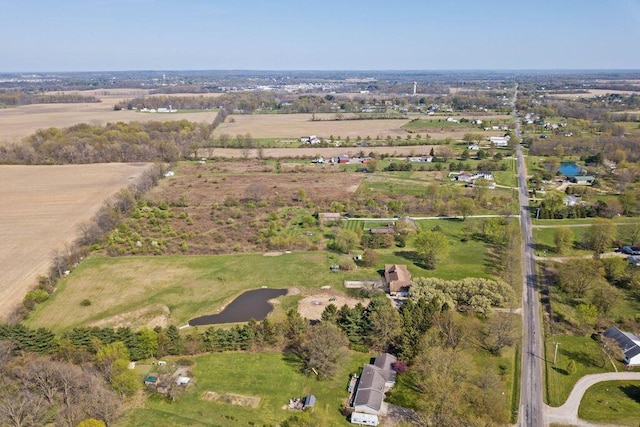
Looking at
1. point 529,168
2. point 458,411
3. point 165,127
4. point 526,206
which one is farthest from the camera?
point 165,127

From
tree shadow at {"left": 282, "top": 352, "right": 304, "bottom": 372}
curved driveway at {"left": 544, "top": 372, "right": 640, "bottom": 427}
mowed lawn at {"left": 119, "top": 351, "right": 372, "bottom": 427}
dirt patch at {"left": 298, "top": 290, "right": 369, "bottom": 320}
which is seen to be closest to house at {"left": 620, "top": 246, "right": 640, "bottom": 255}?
curved driveway at {"left": 544, "top": 372, "right": 640, "bottom": 427}

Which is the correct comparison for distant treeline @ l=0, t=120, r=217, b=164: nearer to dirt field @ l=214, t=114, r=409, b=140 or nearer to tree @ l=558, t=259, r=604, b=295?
dirt field @ l=214, t=114, r=409, b=140

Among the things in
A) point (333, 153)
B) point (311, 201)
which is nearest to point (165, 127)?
point (333, 153)

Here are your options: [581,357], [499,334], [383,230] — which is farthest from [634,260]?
[383,230]

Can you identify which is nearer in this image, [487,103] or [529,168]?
[529,168]

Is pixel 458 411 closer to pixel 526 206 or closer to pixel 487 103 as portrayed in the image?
pixel 526 206

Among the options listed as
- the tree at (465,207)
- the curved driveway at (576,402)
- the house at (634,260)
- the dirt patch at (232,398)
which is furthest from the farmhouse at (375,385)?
the tree at (465,207)
